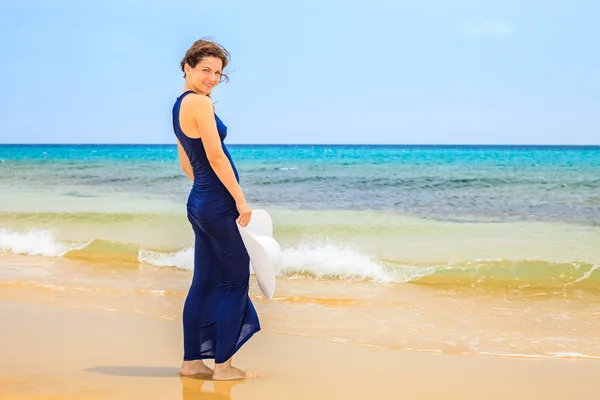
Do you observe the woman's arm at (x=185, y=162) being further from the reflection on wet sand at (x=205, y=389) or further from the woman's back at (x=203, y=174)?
the reflection on wet sand at (x=205, y=389)

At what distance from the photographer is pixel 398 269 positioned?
8117 millimetres

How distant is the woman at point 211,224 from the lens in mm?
3297

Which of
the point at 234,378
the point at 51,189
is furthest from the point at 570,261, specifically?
the point at 51,189

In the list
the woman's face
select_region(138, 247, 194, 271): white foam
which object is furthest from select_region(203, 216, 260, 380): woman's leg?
select_region(138, 247, 194, 271): white foam

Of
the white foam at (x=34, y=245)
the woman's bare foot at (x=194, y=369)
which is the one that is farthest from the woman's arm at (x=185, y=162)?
the white foam at (x=34, y=245)

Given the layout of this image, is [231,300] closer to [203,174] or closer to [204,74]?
[203,174]

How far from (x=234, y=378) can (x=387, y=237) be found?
7339mm

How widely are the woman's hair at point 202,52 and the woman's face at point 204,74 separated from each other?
0.7 inches

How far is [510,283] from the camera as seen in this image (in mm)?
7609

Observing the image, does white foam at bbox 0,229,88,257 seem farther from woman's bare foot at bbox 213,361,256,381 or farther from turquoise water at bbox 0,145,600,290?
woman's bare foot at bbox 213,361,256,381

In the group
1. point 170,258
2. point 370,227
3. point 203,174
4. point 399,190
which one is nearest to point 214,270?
point 203,174

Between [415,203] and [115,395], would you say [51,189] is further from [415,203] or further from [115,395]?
[115,395]

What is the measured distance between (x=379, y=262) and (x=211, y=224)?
516 centimetres

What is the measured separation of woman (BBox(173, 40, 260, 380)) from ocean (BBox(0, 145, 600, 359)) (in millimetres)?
1398
